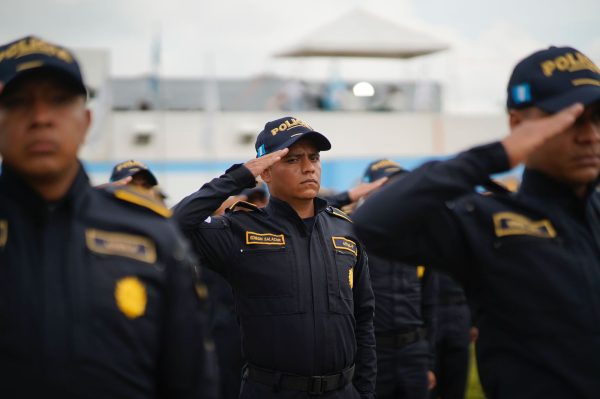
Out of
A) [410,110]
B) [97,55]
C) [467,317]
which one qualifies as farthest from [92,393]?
[410,110]

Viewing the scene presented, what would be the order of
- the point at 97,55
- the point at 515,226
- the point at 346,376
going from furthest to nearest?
the point at 97,55 → the point at 346,376 → the point at 515,226

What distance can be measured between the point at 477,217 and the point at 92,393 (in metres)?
1.42

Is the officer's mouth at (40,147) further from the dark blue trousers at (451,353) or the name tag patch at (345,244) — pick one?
the dark blue trousers at (451,353)

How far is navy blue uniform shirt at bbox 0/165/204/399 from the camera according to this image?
2.69 m

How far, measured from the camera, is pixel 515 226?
3203 millimetres

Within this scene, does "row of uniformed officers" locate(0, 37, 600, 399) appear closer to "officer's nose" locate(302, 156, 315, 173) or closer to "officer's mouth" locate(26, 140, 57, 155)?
"officer's mouth" locate(26, 140, 57, 155)

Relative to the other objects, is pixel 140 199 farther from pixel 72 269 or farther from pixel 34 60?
pixel 34 60

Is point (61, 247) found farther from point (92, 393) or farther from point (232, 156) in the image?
point (232, 156)

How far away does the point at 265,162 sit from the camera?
217 inches

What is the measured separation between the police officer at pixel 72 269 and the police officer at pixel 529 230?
29.4 inches

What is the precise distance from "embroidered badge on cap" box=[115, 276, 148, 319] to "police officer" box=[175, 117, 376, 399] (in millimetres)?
2330

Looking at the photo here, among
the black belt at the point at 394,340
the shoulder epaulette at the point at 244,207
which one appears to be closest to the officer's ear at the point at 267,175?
the shoulder epaulette at the point at 244,207

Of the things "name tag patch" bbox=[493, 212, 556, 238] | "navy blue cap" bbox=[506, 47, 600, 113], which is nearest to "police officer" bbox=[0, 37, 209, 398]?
"name tag patch" bbox=[493, 212, 556, 238]

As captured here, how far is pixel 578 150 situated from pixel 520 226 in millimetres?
326
